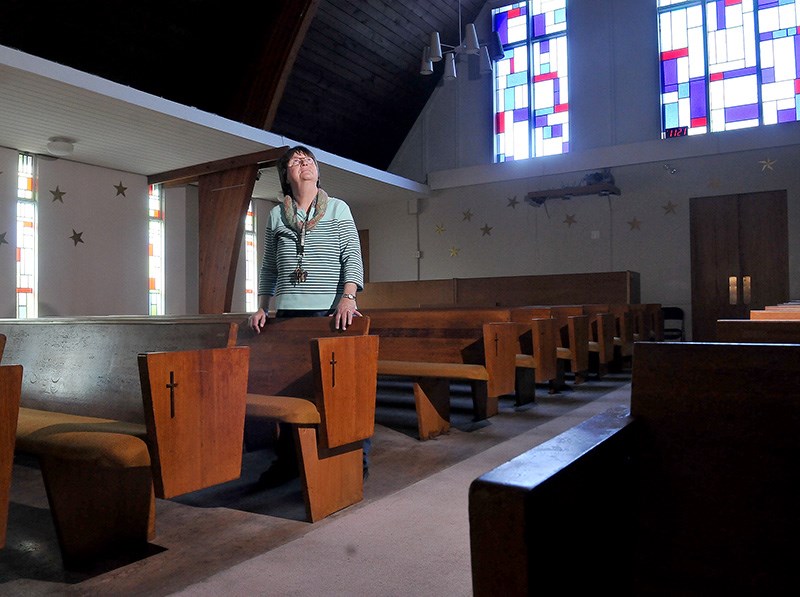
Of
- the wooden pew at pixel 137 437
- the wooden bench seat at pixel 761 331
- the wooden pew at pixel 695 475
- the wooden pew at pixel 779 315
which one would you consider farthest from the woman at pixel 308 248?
the wooden pew at pixel 695 475

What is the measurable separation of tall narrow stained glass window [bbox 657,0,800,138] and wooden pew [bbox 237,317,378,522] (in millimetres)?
7947

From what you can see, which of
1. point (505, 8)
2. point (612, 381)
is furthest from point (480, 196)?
point (612, 381)

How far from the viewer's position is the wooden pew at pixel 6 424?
1531 mm

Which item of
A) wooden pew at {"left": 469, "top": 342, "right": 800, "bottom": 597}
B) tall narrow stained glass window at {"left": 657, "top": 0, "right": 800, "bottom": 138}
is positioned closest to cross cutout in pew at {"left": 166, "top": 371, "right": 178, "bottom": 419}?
wooden pew at {"left": 469, "top": 342, "right": 800, "bottom": 597}

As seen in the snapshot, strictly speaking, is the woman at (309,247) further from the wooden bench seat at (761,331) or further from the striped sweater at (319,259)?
the wooden bench seat at (761,331)

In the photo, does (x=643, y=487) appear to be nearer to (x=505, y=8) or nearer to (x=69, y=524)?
(x=69, y=524)

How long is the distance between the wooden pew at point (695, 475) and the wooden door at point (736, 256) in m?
8.43

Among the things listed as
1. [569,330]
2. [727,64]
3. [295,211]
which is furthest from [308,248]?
[727,64]

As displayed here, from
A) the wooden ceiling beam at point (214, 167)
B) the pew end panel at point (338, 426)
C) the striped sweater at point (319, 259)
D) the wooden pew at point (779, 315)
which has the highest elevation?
the wooden ceiling beam at point (214, 167)

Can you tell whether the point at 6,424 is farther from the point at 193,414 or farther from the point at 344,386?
the point at 344,386

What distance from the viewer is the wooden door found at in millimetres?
8328

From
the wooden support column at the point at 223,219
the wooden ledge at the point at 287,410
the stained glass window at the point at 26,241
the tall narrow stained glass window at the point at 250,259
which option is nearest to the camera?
the wooden ledge at the point at 287,410

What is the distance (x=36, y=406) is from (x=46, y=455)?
94 centimetres

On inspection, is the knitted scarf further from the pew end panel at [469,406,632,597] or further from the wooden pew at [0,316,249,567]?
the pew end panel at [469,406,632,597]
